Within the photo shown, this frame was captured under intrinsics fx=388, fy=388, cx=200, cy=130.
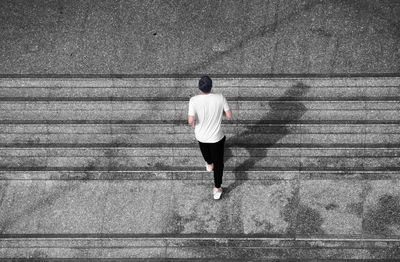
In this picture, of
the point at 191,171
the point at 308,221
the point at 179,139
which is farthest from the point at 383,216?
the point at 179,139

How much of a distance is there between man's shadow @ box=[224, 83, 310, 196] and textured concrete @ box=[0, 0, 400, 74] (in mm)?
408

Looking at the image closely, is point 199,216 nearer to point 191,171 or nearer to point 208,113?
point 191,171

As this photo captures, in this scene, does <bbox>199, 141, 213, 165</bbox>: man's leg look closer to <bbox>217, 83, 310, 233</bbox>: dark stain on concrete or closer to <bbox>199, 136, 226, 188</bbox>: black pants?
<bbox>199, 136, 226, 188</bbox>: black pants

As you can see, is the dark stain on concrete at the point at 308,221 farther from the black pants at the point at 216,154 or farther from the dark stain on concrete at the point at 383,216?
the black pants at the point at 216,154

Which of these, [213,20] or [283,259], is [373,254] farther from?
[213,20]

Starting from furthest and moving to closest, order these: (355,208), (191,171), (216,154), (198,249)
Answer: (191,171)
(355,208)
(198,249)
(216,154)

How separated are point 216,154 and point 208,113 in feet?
1.94

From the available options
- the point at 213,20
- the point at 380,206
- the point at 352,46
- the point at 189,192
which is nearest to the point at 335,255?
the point at 380,206

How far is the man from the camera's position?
4.07 meters

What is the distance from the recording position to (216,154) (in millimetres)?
4496

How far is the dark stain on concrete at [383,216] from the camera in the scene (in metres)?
4.87

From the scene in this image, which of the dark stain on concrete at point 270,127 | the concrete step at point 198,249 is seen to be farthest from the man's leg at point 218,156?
the concrete step at point 198,249

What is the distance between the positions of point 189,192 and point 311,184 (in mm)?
1626

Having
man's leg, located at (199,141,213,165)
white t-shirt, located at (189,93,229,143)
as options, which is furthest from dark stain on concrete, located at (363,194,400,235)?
white t-shirt, located at (189,93,229,143)
